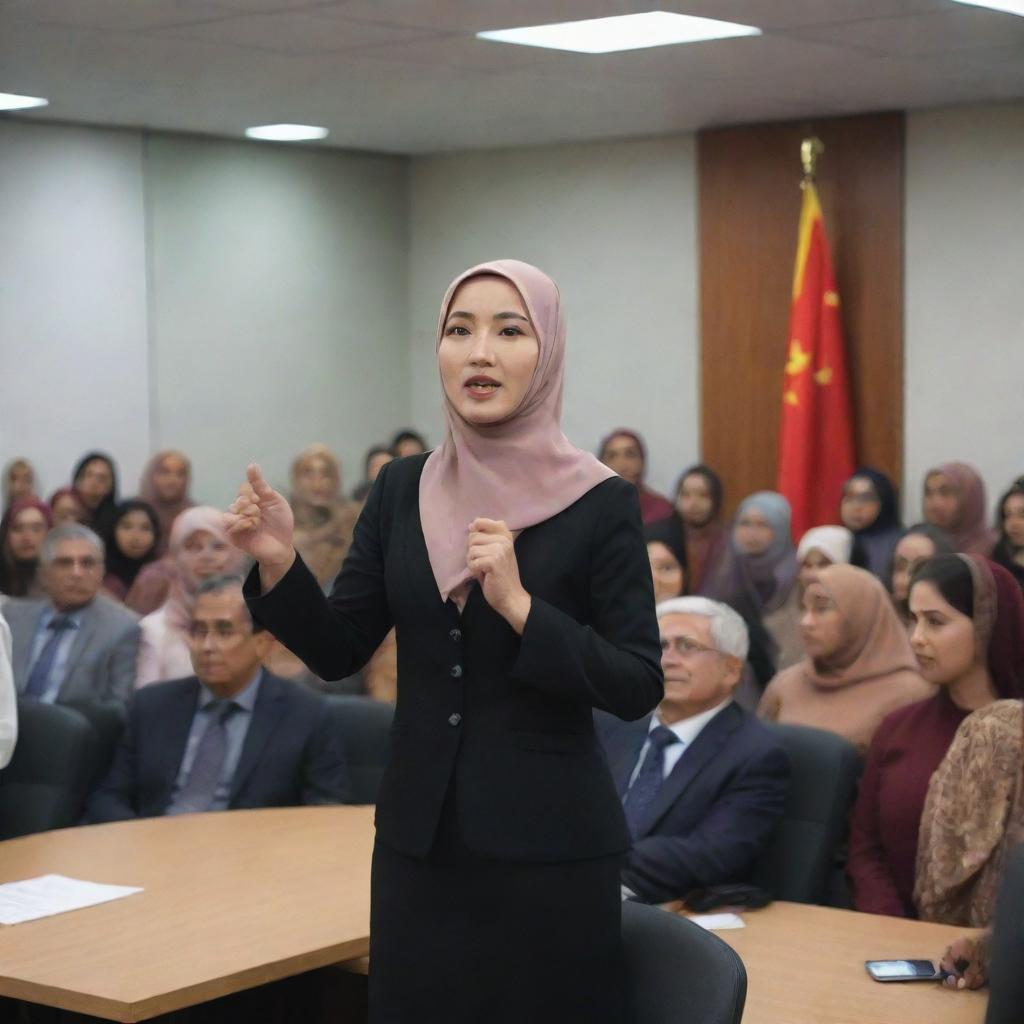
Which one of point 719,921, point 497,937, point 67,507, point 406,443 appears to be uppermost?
point 406,443

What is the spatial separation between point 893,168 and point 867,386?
1.14m

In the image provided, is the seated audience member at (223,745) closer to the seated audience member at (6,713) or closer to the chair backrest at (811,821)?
the seated audience member at (6,713)

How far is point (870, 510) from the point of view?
820 centimetres

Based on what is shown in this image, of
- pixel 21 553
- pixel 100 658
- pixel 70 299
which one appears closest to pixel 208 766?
pixel 100 658

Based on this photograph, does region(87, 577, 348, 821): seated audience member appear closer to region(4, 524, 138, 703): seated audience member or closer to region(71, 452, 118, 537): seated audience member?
region(4, 524, 138, 703): seated audience member

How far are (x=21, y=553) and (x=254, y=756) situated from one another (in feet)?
10.9

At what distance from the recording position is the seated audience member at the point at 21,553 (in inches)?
295

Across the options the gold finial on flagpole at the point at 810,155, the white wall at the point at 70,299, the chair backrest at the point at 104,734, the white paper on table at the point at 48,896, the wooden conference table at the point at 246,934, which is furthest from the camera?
the gold finial on flagpole at the point at 810,155

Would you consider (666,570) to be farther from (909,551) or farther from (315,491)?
(315,491)

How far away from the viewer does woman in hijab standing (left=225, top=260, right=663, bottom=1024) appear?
2.12 m

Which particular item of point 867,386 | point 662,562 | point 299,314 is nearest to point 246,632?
point 662,562

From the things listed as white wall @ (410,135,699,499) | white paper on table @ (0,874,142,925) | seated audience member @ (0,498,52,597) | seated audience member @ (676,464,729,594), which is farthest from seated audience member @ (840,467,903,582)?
white paper on table @ (0,874,142,925)

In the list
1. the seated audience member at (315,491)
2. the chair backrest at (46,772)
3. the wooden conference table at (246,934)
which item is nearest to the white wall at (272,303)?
the seated audience member at (315,491)

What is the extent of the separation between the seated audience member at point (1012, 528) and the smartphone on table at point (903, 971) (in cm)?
391
